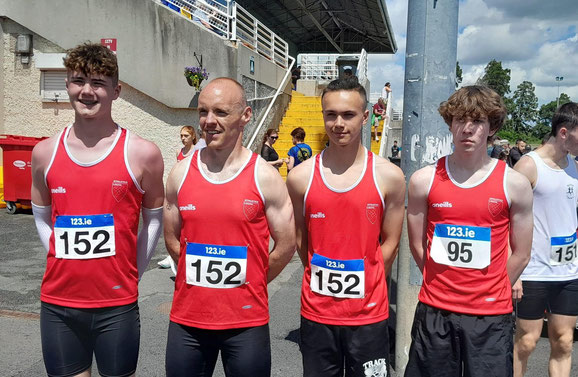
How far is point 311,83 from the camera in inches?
805

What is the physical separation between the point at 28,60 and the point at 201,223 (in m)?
11.5

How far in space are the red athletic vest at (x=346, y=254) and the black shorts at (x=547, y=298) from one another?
139 centimetres

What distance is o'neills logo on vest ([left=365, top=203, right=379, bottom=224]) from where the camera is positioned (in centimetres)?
284

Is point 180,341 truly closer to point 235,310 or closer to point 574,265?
point 235,310

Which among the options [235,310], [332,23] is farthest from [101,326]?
[332,23]

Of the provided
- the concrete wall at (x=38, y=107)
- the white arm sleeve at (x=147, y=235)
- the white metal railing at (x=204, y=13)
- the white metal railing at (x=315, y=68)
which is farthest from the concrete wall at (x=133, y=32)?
the white metal railing at (x=315, y=68)

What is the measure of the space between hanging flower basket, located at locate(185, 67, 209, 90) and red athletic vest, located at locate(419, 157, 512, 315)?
35.2 feet

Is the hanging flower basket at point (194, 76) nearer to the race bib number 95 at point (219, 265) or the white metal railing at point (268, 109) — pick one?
the white metal railing at point (268, 109)

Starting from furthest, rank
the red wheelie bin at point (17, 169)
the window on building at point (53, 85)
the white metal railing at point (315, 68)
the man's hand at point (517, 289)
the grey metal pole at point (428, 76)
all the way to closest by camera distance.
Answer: the white metal railing at point (315, 68), the window on building at point (53, 85), the red wheelie bin at point (17, 169), the grey metal pole at point (428, 76), the man's hand at point (517, 289)

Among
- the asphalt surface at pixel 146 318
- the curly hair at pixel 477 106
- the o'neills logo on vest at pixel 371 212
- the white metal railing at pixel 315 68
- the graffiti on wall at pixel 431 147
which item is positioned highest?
the white metal railing at pixel 315 68

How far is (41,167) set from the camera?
2.81 m

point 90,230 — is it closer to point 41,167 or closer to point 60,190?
point 60,190

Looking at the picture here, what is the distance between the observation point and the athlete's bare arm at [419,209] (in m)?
3.00

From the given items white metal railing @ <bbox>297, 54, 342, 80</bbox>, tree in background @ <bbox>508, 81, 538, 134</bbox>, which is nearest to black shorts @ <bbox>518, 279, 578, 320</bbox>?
white metal railing @ <bbox>297, 54, 342, 80</bbox>
